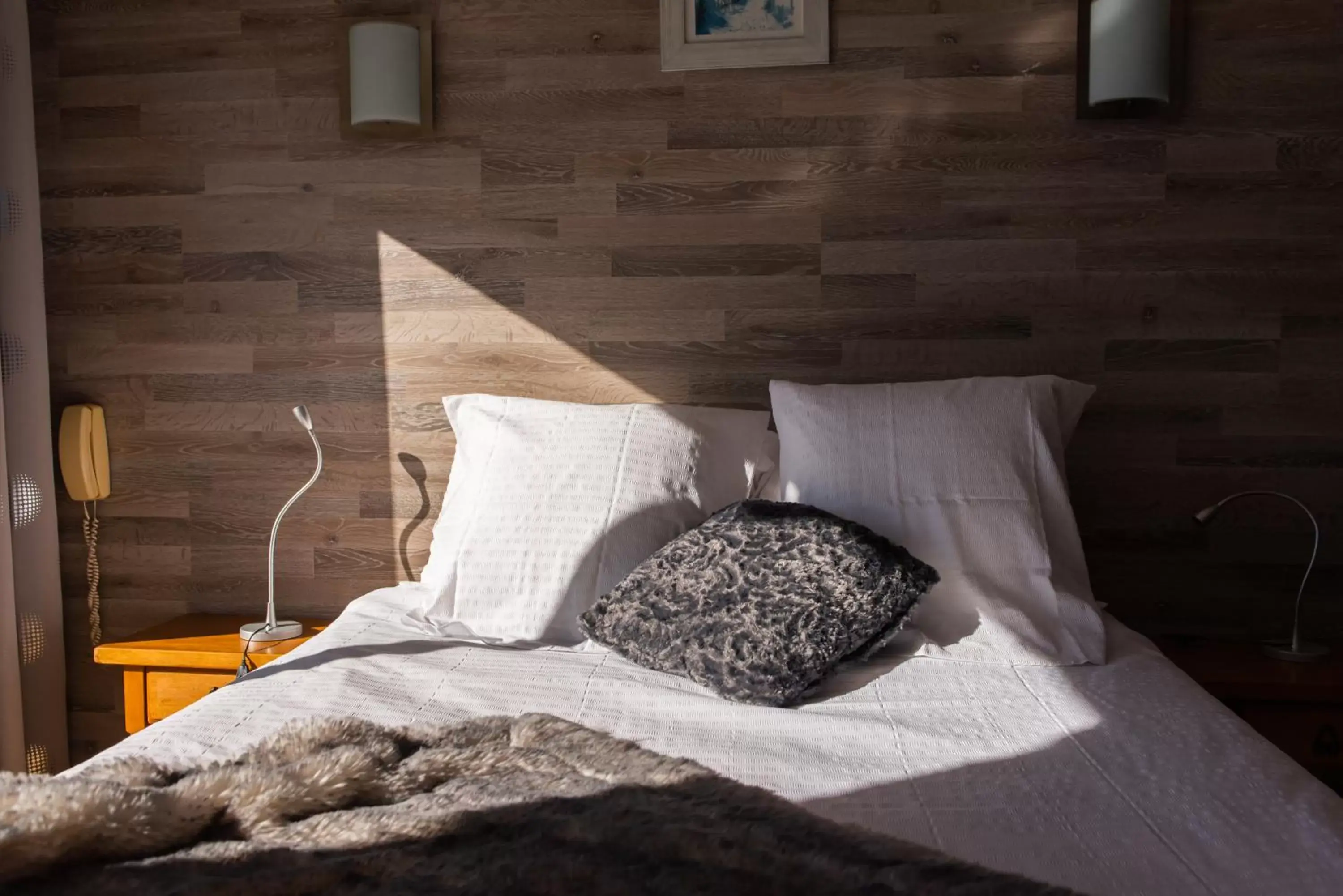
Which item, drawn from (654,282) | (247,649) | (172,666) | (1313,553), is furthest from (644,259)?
(1313,553)

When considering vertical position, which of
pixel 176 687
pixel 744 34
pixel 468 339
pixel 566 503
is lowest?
pixel 176 687

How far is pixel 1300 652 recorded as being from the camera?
222 cm

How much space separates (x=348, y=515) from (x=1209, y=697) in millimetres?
1994

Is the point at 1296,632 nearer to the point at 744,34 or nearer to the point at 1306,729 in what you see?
the point at 1306,729

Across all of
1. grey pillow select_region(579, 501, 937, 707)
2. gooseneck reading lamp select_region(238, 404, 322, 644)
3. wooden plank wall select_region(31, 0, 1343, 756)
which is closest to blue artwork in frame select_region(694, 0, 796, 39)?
wooden plank wall select_region(31, 0, 1343, 756)

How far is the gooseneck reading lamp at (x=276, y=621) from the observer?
95.5 inches

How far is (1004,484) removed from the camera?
1.99m

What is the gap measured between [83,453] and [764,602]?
190 centimetres

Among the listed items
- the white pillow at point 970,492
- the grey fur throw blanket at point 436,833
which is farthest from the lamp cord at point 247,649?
the white pillow at point 970,492

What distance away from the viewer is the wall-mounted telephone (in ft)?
8.73

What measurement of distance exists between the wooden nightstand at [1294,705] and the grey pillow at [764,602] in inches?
30.1

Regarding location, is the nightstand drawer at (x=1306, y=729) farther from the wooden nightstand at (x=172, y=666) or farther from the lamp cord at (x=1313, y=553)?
the wooden nightstand at (x=172, y=666)

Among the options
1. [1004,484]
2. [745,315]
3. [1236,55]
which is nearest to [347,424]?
[745,315]

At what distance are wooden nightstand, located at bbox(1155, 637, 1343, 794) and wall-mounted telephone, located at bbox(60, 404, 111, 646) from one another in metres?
2.63
